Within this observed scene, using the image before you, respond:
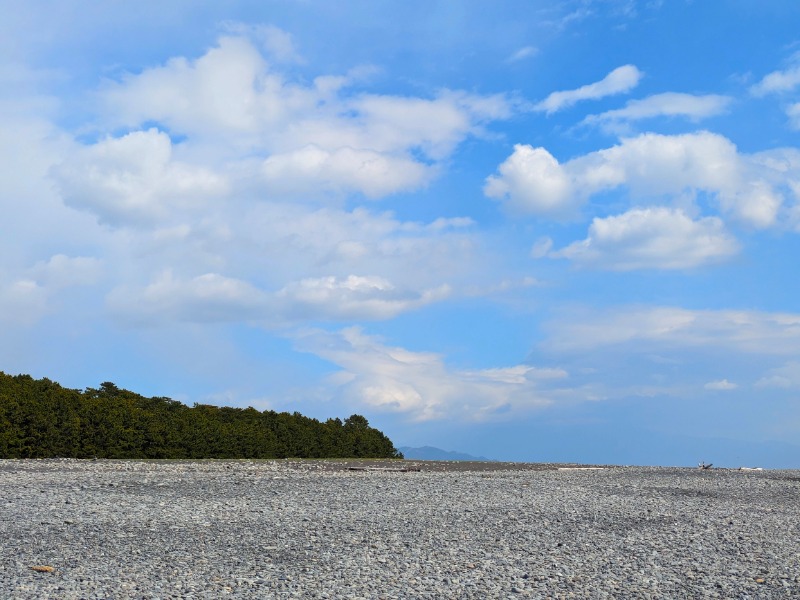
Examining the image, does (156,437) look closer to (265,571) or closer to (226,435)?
(226,435)

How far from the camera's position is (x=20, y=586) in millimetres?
7223

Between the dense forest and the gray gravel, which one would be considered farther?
the dense forest

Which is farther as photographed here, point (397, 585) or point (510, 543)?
point (510, 543)

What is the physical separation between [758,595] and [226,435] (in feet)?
74.1

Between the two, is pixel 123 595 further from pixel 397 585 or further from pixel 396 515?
pixel 396 515

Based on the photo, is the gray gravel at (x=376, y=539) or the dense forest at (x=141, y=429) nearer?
the gray gravel at (x=376, y=539)

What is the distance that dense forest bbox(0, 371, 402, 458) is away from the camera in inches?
893

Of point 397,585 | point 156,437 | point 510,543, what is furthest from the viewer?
point 156,437

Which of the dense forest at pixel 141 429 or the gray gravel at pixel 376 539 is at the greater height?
the dense forest at pixel 141 429

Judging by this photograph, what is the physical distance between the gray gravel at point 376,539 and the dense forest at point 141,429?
5965 mm

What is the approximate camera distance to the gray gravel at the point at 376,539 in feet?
24.9

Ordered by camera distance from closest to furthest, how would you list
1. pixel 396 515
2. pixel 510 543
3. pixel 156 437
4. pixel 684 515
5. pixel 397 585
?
1. pixel 397 585
2. pixel 510 543
3. pixel 396 515
4. pixel 684 515
5. pixel 156 437

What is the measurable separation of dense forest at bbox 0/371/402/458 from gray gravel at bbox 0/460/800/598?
5965mm

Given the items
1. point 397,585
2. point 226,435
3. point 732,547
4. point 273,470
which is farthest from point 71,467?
point 732,547
